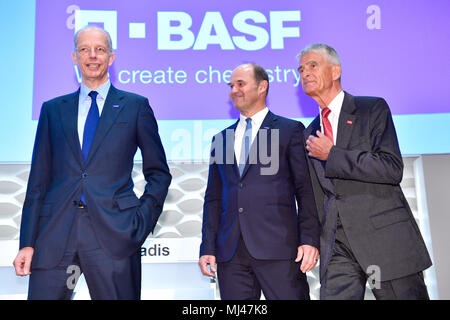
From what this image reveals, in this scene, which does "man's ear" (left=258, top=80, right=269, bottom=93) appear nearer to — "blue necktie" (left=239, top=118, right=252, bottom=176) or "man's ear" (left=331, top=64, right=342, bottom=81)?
"blue necktie" (left=239, top=118, right=252, bottom=176)

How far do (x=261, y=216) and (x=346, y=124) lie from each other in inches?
23.9

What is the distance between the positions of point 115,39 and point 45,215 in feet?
6.89

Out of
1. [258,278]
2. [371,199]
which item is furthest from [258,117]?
[258,278]

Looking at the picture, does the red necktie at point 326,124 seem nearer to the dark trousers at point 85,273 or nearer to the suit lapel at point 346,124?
the suit lapel at point 346,124

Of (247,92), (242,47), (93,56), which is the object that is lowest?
(247,92)

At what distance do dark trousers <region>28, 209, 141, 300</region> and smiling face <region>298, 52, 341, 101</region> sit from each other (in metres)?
1.29

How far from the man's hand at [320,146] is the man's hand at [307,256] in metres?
0.42

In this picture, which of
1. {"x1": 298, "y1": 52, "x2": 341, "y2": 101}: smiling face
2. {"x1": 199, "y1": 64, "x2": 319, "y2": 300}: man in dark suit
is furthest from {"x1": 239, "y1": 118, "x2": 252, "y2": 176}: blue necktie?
{"x1": 298, "y1": 52, "x2": 341, "y2": 101}: smiling face

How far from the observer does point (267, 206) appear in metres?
2.39

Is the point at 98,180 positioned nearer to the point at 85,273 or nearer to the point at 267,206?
the point at 85,273
